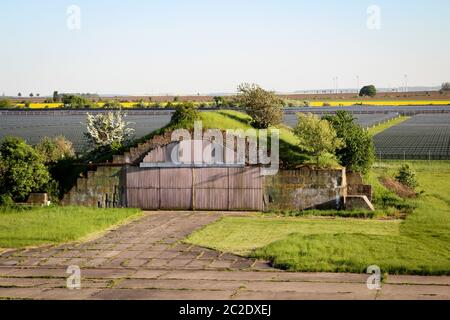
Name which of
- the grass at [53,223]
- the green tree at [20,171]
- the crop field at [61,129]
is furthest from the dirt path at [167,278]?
the crop field at [61,129]

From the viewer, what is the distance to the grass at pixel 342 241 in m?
25.0

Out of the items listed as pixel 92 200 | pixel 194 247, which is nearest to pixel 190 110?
pixel 92 200

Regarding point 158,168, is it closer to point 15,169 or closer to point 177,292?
point 15,169

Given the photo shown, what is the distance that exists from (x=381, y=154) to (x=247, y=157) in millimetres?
38169

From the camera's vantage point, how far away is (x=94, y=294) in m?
22.0

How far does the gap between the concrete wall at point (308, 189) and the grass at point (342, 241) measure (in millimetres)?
2227

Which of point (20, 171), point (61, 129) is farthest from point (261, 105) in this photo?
point (61, 129)

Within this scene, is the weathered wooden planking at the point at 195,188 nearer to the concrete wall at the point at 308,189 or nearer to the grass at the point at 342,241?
the concrete wall at the point at 308,189

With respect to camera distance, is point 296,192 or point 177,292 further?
point 296,192

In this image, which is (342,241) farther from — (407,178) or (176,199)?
(407,178)

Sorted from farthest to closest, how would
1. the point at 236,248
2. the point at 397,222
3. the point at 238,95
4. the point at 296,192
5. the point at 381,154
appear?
the point at 381,154 < the point at 238,95 < the point at 296,192 < the point at 397,222 < the point at 236,248

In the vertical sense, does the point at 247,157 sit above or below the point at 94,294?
above

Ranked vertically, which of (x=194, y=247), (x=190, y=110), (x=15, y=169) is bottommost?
(x=194, y=247)
